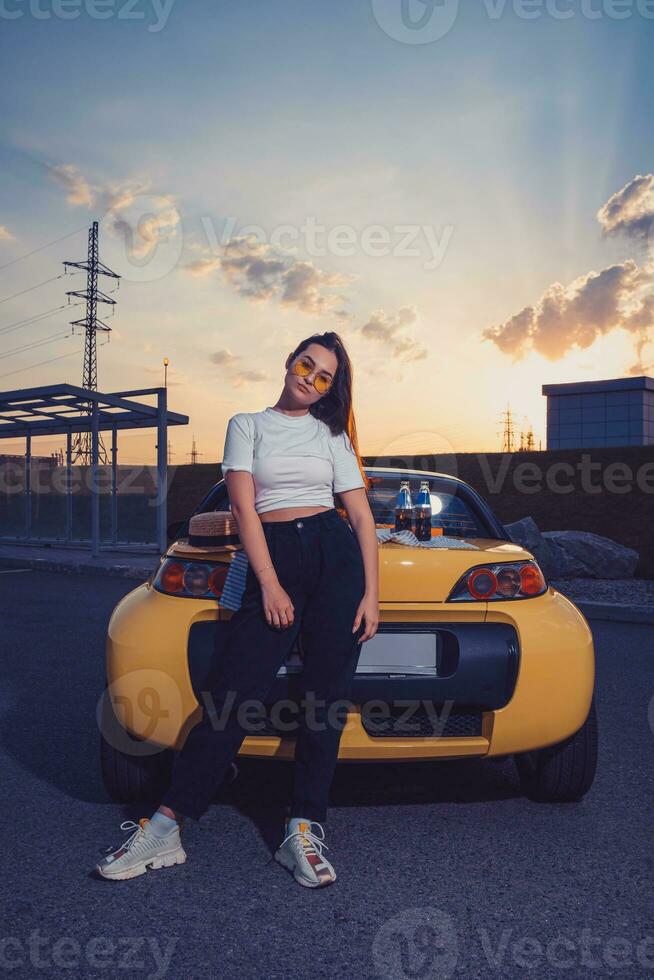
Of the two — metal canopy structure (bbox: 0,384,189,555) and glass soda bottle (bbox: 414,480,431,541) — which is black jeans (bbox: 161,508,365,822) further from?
metal canopy structure (bbox: 0,384,189,555)

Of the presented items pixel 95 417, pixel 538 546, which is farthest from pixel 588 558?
pixel 95 417

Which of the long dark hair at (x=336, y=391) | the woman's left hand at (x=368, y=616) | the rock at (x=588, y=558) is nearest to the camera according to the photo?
the woman's left hand at (x=368, y=616)

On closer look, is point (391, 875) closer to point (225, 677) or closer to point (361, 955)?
point (361, 955)

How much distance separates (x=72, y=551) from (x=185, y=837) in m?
17.1

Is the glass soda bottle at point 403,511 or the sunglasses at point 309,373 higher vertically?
the sunglasses at point 309,373

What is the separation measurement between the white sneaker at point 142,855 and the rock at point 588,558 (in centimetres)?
1109

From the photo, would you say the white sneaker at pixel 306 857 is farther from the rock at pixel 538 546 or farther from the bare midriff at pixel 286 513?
the rock at pixel 538 546

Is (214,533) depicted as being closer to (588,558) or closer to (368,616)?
(368,616)

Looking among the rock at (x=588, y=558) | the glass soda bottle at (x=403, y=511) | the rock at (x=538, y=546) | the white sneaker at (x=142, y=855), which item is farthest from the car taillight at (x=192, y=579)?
the rock at (x=588, y=558)

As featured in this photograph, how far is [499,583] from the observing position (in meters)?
3.24

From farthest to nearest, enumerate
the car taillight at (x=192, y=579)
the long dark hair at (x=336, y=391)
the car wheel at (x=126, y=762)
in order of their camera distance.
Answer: the car wheel at (x=126, y=762) → the car taillight at (x=192, y=579) → the long dark hair at (x=336, y=391)

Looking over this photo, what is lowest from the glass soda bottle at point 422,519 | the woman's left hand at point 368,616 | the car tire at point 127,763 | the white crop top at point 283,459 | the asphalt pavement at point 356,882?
the asphalt pavement at point 356,882

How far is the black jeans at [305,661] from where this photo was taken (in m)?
2.79

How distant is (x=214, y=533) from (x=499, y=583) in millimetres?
1035
